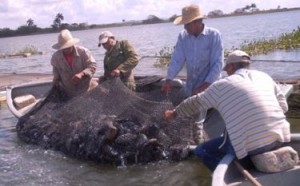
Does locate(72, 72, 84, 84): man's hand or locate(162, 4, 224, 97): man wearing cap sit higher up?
locate(162, 4, 224, 97): man wearing cap

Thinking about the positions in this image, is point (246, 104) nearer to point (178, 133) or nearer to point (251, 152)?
point (251, 152)

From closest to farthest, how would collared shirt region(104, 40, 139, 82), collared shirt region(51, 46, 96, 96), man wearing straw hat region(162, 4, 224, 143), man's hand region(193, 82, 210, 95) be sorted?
man wearing straw hat region(162, 4, 224, 143)
man's hand region(193, 82, 210, 95)
collared shirt region(104, 40, 139, 82)
collared shirt region(51, 46, 96, 96)

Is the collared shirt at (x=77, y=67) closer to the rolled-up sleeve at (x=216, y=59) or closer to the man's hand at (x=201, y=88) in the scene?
the man's hand at (x=201, y=88)

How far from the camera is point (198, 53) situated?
23.3 ft

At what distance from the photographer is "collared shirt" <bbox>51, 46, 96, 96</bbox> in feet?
30.0

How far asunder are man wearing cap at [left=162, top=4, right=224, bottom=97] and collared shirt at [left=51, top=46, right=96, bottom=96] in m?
2.25

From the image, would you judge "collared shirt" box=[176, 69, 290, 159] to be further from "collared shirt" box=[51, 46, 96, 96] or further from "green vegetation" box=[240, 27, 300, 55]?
"green vegetation" box=[240, 27, 300, 55]

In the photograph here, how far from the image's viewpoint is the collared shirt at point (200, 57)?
698 cm

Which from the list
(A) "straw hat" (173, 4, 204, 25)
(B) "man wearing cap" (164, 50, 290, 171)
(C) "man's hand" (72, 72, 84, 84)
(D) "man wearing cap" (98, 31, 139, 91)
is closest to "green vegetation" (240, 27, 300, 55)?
(D) "man wearing cap" (98, 31, 139, 91)

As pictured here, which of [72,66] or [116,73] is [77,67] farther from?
[116,73]

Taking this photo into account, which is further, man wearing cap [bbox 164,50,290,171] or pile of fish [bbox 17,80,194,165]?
pile of fish [bbox 17,80,194,165]

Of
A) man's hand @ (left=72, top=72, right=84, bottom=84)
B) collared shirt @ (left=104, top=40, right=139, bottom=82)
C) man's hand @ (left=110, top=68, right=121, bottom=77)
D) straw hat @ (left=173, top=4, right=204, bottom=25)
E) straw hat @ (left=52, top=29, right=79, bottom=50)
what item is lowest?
man's hand @ (left=72, top=72, right=84, bottom=84)

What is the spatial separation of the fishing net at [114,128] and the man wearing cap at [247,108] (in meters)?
2.46

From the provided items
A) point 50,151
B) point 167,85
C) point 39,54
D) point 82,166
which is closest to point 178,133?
point 167,85
